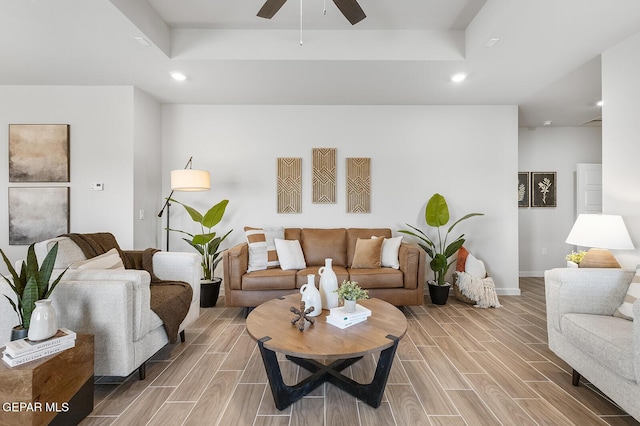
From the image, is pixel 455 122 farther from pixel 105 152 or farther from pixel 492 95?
pixel 105 152

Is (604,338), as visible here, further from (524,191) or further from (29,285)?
(524,191)

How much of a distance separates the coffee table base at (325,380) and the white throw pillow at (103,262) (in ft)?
4.90

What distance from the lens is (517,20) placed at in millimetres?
2219

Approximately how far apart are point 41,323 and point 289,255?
2134 millimetres

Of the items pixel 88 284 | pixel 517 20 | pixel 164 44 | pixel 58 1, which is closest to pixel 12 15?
pixel 58 1

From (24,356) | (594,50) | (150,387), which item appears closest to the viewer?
(24,356)

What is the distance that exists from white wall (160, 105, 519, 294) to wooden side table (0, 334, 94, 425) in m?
2.49

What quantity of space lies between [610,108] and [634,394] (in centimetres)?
239

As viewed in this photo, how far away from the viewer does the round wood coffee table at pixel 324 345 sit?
1528 millimetres

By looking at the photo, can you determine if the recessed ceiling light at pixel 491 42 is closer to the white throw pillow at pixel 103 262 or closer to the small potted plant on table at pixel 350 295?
the small potted plant on table at pixel 350 295

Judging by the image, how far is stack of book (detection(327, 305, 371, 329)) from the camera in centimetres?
182

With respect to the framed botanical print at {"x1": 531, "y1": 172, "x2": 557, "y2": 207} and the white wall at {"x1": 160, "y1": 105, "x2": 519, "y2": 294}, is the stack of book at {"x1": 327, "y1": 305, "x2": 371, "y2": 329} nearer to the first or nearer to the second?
the white wall at {"x1": 160, "y1": 105, "x2": 519, "y2": 294}

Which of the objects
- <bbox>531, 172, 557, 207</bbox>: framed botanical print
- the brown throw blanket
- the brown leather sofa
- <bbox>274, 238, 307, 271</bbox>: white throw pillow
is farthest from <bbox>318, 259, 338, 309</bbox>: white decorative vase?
<bbox>531, 172, 557, 207</bbox>: framed botanical print

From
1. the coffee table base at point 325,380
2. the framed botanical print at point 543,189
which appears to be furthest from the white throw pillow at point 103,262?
the framed botanical print at point 543,189
